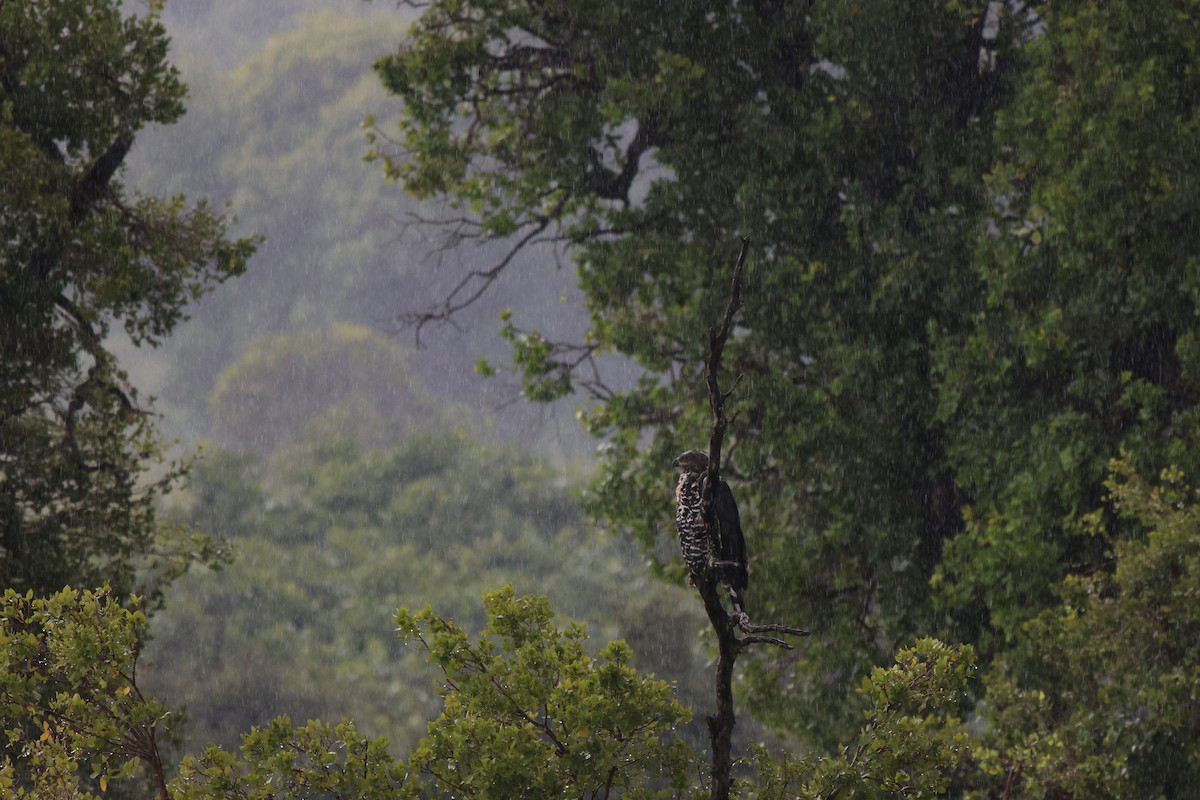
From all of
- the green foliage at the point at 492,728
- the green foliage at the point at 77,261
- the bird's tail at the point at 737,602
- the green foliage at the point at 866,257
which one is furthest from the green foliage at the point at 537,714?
the green foliage at the point at 77,261

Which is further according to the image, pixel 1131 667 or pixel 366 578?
pixel 366 578

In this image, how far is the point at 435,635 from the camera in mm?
6223

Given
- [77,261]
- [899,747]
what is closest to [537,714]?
[899,747]

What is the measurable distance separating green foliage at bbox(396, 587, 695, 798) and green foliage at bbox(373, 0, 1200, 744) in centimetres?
580

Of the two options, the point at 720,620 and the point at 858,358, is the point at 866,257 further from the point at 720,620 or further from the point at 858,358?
the point at 720,620

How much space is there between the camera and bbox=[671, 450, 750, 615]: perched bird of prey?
5.56 metres

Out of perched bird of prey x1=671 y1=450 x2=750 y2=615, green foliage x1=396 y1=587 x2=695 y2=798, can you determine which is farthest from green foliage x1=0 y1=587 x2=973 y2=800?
perched bird of prey x1=671 y1=450 x2=750 y2=615

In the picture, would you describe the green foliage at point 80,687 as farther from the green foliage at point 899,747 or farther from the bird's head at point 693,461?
the green foliage at point 899,747

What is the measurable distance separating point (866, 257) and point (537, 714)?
8364 millimetres

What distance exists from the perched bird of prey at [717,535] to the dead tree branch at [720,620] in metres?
0.08

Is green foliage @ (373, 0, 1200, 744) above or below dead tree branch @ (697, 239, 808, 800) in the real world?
above

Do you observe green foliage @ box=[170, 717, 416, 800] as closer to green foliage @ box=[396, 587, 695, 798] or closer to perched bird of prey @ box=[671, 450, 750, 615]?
green foliage @ box=[396, 587, 695, 798]

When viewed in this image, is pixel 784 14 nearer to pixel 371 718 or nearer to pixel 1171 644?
pixel 1171 644

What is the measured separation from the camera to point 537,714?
6461 mm
